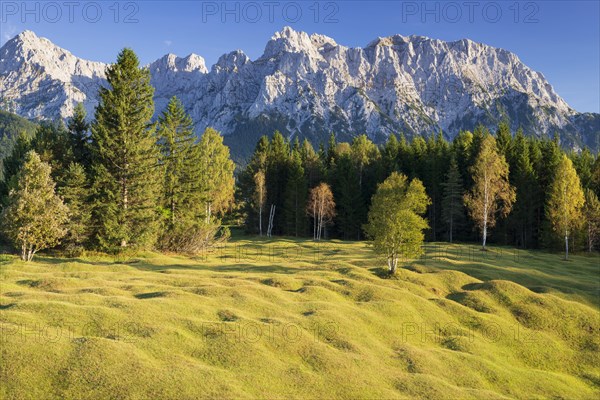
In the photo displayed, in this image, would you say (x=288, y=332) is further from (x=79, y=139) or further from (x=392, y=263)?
(x=79, y=139)

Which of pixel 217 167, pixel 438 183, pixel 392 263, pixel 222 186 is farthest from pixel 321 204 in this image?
pixel 392 263

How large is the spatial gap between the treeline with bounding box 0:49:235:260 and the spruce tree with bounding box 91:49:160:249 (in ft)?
0.41

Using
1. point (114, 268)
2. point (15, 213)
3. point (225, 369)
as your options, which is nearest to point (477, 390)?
point (225, 369)

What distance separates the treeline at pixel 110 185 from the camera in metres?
39.4

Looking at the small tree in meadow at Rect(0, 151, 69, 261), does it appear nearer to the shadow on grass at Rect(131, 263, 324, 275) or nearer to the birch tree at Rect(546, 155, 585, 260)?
the shadow on grass at Rect(131, 263, 324, 275)

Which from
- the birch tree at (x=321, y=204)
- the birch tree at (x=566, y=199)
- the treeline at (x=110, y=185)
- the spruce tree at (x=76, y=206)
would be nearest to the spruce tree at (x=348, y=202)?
the birch tree at (x=321, y=204)

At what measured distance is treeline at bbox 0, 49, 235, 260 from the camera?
129 ft

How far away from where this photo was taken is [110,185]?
48.9m

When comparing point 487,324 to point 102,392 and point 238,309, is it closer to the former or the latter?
point 238,309

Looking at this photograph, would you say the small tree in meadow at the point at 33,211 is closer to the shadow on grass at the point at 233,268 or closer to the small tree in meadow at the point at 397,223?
the shadow on grass at the point at 233,268

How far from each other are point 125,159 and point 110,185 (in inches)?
154

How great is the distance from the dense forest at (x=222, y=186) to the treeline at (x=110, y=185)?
0.16 metres

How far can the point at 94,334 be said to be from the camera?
21.5 metres

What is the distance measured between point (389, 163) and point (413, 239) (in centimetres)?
5605
